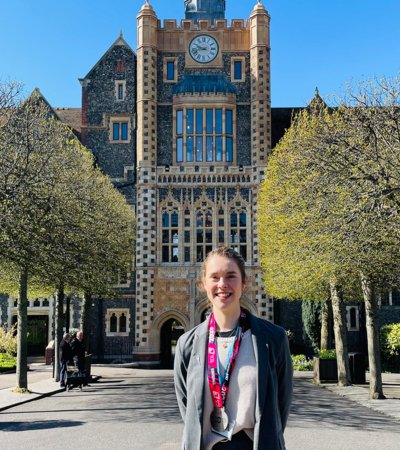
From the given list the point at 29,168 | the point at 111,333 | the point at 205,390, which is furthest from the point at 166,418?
the point at 111,333

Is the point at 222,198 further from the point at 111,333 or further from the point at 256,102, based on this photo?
the point at 111,333

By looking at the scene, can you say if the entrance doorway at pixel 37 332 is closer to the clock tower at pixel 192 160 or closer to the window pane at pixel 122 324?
the window pane at pixel 122 324

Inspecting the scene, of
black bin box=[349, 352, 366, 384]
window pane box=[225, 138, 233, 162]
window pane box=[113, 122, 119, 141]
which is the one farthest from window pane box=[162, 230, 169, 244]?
black bin box=[349, 352, 366, 384]

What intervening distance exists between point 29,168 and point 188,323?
1932 cm

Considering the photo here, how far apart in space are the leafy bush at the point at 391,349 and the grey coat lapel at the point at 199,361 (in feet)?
95.2

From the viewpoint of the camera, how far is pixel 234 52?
3744 centimetres

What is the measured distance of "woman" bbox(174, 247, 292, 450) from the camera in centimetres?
416

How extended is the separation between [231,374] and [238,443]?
0.43 metres

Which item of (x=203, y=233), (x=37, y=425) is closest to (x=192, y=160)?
(x=203, y=233)

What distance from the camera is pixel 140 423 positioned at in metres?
12.8

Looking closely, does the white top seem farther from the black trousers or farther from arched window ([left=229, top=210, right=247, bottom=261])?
arched window ([left=229, top=210, right=247, bottom=261])

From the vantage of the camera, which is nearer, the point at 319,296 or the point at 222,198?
the point at 319,296

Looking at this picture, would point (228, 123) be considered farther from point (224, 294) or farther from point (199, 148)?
point (224, 294)

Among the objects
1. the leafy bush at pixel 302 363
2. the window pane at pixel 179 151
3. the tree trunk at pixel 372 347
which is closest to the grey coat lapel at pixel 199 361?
the tree trunk at pixel 372 347
